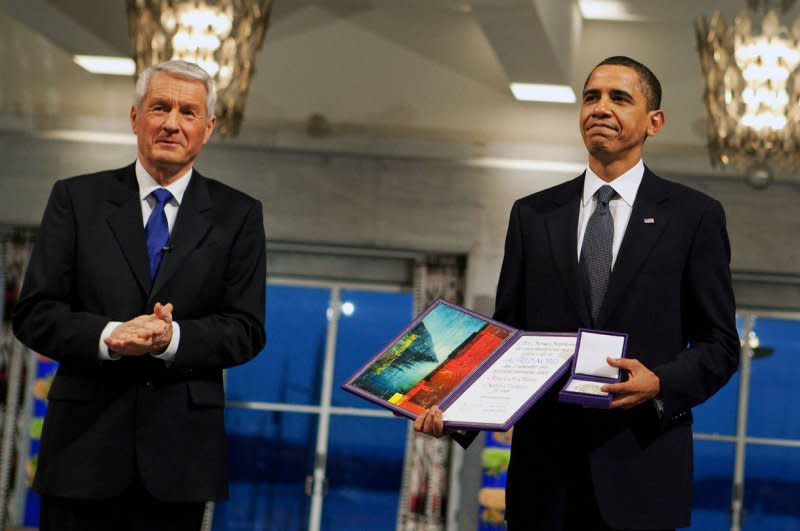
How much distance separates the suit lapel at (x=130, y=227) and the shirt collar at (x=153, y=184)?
0.04ft

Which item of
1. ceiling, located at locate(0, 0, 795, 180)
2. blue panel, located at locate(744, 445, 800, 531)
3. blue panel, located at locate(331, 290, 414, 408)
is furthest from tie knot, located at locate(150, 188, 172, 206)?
blue panel, located at locate(744, 445, 800, 531)

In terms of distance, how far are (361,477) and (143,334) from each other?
649 cm

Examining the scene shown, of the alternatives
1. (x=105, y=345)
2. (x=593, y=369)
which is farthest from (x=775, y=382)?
(x=105, y=345)

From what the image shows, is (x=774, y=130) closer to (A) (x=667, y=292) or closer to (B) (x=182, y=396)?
(A) (x=667, y=292)

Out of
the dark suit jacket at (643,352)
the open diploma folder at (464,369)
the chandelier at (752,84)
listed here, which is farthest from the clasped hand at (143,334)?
the chandelier at (752,84)

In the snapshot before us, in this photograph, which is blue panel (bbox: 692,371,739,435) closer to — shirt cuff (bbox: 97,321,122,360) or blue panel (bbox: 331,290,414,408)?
blue panel (bbox: 331,290,414,408)

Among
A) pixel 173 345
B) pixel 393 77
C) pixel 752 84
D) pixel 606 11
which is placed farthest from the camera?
pixel 393 77

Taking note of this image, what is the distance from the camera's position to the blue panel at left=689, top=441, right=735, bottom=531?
8.19 meters

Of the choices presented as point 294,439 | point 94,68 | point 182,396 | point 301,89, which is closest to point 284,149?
point 301,89

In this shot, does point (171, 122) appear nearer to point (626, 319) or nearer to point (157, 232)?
point (157, 232)

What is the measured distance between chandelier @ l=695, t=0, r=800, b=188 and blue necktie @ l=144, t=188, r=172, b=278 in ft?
10.3

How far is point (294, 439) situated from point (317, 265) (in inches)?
46.0

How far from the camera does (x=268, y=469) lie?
8727mm

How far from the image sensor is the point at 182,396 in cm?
231
